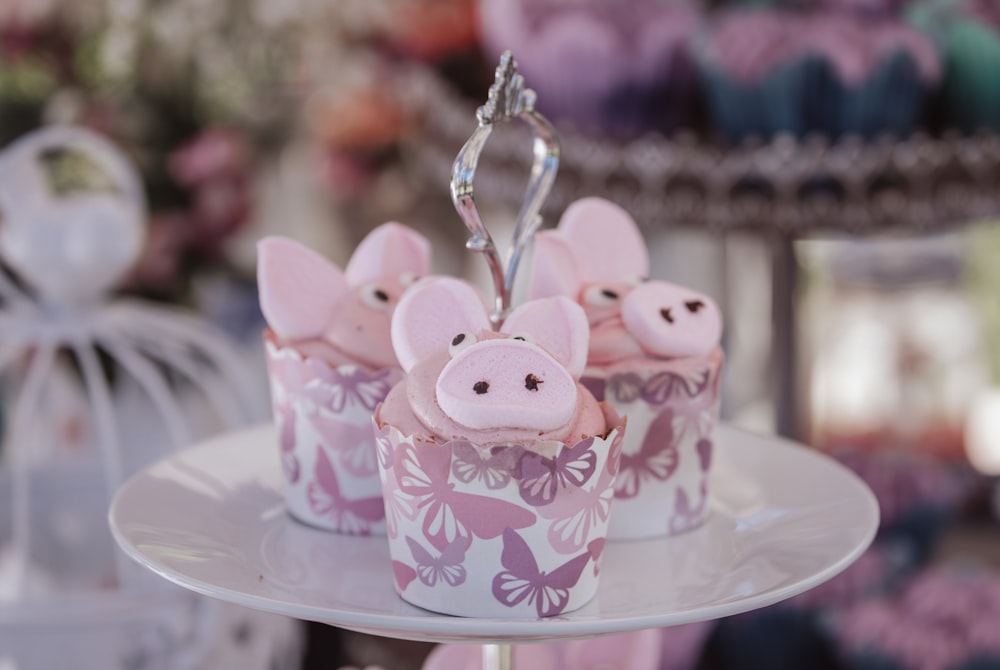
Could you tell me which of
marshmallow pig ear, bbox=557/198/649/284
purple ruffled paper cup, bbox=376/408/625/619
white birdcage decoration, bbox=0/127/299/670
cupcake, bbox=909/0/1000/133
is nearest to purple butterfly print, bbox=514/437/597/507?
purple ruffled paper cup, bbox=376/408/625/619

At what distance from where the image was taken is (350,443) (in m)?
0.73

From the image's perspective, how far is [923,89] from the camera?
1.10 m

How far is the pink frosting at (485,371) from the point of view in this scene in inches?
22.7

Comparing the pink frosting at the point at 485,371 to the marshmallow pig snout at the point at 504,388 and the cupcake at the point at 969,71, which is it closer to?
the marshmallow pig snout at the point at 504,388

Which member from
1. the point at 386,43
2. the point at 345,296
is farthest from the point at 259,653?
the point at 386,43

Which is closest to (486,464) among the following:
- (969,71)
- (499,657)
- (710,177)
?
(499,657)

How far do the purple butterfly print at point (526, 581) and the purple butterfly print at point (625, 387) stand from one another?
144mm

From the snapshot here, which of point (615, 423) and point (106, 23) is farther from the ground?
point (106, 23)

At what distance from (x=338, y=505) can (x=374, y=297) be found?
0.13 meters

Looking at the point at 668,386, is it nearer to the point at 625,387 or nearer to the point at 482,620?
the point at 625,387

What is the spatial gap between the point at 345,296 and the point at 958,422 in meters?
1.42

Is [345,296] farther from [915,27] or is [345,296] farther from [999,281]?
[999,281]

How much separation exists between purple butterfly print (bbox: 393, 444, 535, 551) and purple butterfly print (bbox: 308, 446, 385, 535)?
12 cm

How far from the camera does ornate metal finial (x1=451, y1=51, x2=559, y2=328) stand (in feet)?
2.05
